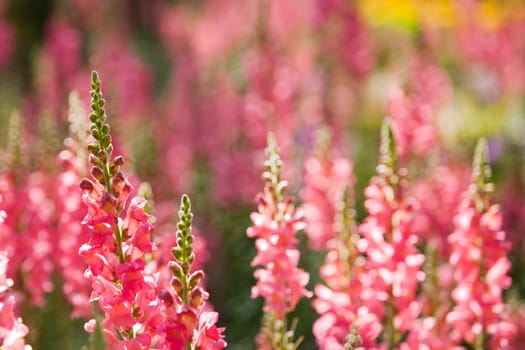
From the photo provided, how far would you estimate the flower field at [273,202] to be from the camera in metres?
2.82

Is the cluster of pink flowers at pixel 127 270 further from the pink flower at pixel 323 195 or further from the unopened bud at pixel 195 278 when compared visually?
the pink flower at pixel 323 195

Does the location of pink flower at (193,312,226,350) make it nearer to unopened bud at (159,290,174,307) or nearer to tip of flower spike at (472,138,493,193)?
unopened bud at (159,290,174,307)

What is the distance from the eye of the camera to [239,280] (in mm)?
6648

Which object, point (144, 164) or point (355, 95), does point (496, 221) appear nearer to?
point (144, 164)

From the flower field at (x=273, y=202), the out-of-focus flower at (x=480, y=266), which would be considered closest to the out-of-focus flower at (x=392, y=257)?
the flower field at (x=273, y=202)

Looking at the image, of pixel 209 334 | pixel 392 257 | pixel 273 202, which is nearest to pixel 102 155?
pixel 209 334

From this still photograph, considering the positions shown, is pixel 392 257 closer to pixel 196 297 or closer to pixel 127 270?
pixel 196 297

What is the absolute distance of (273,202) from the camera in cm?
350

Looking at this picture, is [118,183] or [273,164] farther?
[273,164]

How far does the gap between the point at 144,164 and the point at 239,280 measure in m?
1.27

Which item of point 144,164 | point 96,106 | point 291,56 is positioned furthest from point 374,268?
point 291,56

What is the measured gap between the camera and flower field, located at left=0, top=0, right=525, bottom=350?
9.25 feet

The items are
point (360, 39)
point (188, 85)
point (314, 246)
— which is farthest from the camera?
point (188, 85)

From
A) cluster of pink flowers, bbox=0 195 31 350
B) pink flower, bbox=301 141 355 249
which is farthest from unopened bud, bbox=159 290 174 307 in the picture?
pink flower, bbox=301 141 355 249
